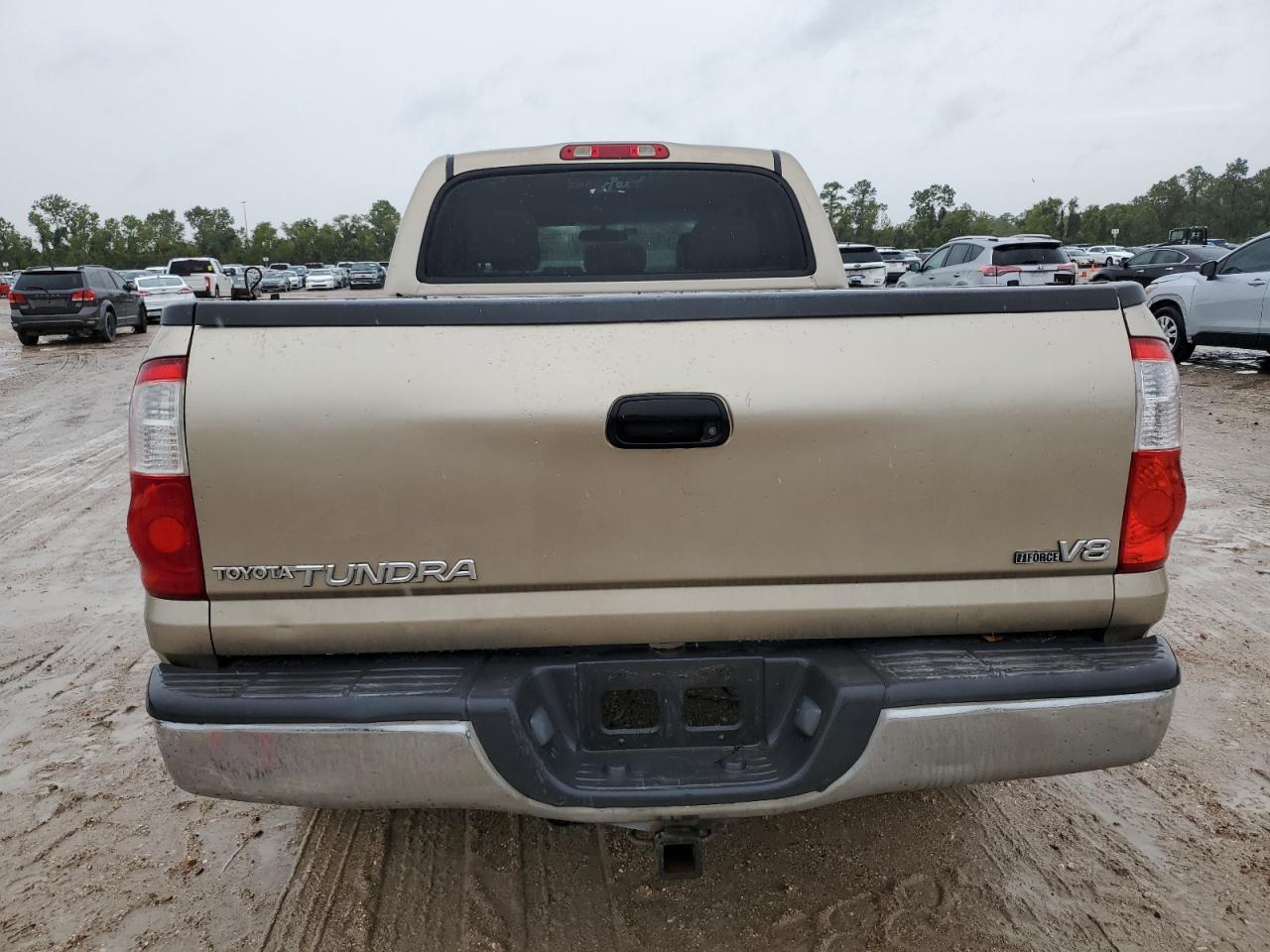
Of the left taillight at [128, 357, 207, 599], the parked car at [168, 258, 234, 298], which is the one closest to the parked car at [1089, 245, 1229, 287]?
the left taillight at [128, 357, 207, 599]

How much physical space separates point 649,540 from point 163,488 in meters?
1.11

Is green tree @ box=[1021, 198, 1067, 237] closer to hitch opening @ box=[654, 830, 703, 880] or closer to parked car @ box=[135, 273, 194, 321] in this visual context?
parked car @ box=[135, 273, 194, 321]

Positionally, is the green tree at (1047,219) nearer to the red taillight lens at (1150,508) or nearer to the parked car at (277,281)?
the parked car at (277,281)

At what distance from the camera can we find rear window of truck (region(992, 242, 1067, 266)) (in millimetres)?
18516

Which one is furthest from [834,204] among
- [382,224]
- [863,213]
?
[382,224]

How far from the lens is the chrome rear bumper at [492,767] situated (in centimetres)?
209

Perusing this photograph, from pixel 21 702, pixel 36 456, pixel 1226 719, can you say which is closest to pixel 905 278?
pixel 36 456

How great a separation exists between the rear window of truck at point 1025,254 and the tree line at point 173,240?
8302 centimetres

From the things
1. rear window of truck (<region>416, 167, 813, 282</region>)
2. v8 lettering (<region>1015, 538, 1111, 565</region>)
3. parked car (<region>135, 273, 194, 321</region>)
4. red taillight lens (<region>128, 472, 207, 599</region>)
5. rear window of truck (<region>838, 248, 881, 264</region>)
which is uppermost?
rear window of truck (<region>416, 167, 813, 282</region>)

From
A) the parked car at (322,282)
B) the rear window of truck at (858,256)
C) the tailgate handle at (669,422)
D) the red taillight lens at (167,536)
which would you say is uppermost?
the tailgate handle at (669,422)

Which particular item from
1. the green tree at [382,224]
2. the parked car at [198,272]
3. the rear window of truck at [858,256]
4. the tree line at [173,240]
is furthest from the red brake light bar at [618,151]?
the green tree at [382,224]

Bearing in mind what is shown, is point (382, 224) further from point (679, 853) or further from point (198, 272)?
point (679, 853)

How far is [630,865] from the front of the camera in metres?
2.96

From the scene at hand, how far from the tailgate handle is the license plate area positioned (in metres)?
0.52
